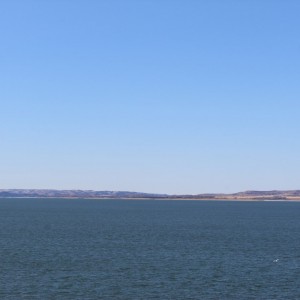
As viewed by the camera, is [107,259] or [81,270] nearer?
[81,270]

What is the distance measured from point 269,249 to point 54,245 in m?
40.4

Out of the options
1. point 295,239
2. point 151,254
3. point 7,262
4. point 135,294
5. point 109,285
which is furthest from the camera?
point 295,239

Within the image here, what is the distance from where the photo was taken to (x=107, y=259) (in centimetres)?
8869

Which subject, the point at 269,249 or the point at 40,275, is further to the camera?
the point at 269,249

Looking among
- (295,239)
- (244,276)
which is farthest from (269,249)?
(244,276)

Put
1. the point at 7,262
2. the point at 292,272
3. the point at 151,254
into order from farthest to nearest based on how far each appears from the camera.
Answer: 1. the point at 151,254
2. the point at 7,262
3. the point at 292,272

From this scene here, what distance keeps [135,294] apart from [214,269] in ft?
62.6

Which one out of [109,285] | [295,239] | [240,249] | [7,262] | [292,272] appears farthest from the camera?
[295,239]

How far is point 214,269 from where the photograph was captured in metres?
79.3

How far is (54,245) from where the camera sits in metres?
108

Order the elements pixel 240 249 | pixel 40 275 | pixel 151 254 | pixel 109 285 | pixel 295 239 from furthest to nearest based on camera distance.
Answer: pixel 295 239 → pixel 240 249 → pixel 151 254 → pixel 40 275 → pixel 109 285

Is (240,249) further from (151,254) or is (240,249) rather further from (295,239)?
(295,239)

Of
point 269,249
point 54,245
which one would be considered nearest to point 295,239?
point 269,249

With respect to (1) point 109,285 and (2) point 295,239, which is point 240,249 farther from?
(1) point 109,285
